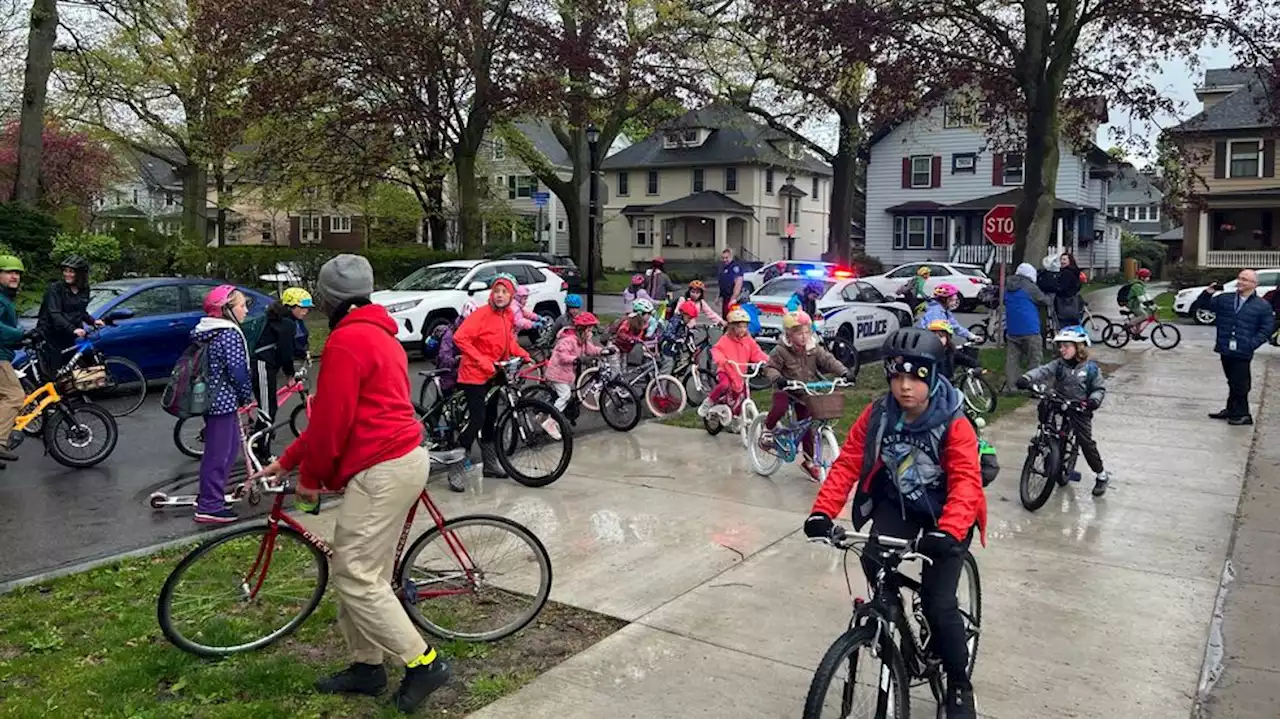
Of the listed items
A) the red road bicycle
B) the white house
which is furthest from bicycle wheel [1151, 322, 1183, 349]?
the white house

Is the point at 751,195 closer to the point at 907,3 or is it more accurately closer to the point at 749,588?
the point at 907,3

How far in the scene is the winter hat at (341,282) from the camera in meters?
4.23

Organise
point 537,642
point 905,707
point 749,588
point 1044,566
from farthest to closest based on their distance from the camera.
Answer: point 1044,566 < point 749,588 < point 537,642 < point 905,707

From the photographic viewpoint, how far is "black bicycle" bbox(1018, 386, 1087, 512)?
7812 millimetres

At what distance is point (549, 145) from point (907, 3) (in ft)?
154

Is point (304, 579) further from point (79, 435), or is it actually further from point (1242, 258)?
point (1242, 258)

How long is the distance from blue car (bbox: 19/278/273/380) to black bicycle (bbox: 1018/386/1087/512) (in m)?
9.81

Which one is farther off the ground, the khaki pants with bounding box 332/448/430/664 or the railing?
the railing

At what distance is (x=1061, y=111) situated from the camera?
1941 centimetres

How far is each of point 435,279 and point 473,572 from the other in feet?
46.9

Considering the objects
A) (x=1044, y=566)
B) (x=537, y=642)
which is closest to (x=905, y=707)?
(x=537, y=642)

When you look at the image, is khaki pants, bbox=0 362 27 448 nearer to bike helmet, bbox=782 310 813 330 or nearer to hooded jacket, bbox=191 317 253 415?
hooded jacket, bbox=191 317 253 415

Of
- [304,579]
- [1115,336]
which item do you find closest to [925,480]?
[304,579]

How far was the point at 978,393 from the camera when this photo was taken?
12.6 metres
